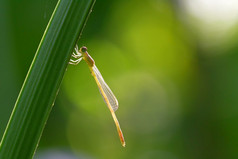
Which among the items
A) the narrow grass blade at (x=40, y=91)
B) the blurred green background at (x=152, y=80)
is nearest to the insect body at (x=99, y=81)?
the blurred green background at (x=152, y=80)

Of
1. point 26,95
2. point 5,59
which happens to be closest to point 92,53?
point 5,59

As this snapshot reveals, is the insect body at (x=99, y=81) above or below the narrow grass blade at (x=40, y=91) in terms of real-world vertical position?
below

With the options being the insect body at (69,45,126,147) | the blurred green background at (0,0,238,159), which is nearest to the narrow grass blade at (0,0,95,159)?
the insect body at (69,45,126,147)

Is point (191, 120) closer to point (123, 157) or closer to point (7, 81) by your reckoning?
point (123, 157)

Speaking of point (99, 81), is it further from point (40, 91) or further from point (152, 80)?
point (40, 91)

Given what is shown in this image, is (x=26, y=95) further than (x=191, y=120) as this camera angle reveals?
No

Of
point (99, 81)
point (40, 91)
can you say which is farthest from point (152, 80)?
point (40, 91)

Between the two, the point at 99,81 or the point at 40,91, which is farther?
the point at 99,81

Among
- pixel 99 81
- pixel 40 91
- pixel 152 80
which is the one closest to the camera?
pixel 40 91

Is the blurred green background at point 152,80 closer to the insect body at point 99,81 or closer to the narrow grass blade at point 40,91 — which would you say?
the insect body at point 99,81
